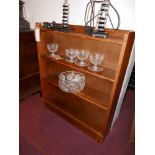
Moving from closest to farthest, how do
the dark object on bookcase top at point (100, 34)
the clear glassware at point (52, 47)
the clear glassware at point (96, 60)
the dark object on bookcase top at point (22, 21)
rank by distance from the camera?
the dark object on bookcase top at point (100, 34) → the clear glassware at point (96, 60) → the clear glassware at point (52, 47) → the dark object on bookcase top at point (22, 21)

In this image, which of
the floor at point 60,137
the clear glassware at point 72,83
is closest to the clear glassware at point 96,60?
the clear glassware at point 72,83

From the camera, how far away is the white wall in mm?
1340

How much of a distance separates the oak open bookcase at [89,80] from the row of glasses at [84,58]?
0.18 ft

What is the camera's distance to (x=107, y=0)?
1305mm

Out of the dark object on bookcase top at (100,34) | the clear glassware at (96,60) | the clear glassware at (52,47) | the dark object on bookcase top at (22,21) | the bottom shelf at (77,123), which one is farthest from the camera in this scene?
the dark object on bookcase top at (22,21)

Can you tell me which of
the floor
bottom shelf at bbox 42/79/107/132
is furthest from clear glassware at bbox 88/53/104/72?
the floor

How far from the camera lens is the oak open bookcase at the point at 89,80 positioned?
1348mm

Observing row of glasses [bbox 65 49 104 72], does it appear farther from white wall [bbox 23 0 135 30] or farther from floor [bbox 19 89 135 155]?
floor [bbox 19 89 135 155]

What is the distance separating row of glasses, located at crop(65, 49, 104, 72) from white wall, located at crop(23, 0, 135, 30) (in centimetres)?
33

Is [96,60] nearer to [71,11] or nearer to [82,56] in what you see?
[82,56]

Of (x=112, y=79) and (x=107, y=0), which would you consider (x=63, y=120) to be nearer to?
(x=112, y=79)

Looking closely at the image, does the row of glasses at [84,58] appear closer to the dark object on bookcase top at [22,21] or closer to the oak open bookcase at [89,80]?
the oak open bookcase at [89,80]
